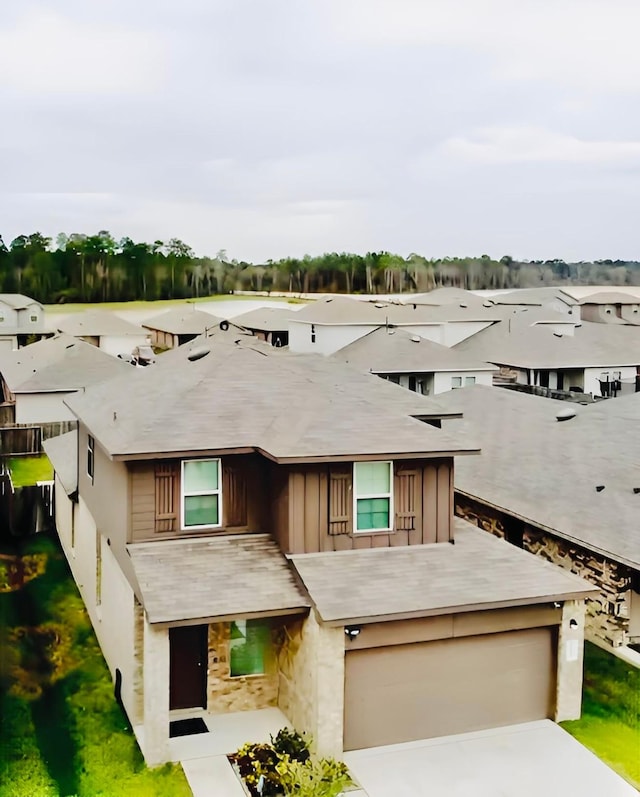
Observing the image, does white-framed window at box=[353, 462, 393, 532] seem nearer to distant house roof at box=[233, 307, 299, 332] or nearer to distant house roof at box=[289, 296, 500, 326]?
distant house roof at box=[289, 296, 500, 326]

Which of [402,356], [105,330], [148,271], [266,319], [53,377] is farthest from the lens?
[148,271]

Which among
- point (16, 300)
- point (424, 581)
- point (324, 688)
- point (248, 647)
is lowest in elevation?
point (248, 647)

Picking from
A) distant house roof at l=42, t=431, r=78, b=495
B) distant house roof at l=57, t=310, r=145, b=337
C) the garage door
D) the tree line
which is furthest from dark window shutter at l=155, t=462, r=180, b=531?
the tree line

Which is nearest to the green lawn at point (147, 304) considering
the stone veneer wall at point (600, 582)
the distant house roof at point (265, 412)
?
the distant house roof at point (265, 412)

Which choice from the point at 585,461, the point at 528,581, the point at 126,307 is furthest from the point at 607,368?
the point at 528,581

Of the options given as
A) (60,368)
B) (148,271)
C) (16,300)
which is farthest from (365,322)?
(16,300)

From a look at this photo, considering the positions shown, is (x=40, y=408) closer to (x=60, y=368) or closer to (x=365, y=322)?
(x=60, y=368)
